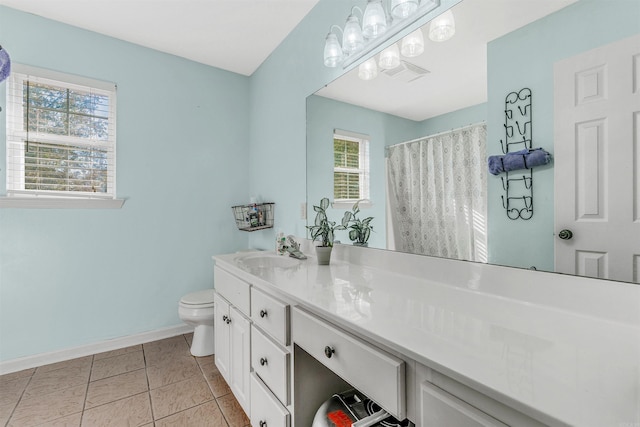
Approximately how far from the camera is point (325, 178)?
186 centimetres

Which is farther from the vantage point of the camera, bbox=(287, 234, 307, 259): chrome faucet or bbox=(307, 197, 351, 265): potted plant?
bbox=(287, 234, 307, 259): chrome faucet

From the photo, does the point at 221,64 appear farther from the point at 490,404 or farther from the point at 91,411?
the point at 490,404

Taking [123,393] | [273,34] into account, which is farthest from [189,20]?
[123,393]

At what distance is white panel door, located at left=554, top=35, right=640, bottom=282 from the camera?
28.7 inches

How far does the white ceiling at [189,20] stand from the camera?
195 cm

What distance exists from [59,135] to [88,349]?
5.33 ft

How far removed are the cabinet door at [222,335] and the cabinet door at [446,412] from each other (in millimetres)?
1274

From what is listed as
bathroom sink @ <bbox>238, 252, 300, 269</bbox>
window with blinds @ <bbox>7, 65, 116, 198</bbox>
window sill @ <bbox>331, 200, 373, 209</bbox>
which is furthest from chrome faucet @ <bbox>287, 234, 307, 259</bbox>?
window with blinds @ <bbox>7, 65, 116, 198</bbox>

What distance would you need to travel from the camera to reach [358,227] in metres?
1.60

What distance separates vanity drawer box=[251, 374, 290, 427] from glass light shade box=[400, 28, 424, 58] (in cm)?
156

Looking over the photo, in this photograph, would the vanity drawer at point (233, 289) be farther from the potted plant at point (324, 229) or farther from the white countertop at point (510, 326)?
the potted plant at point (324, 229)

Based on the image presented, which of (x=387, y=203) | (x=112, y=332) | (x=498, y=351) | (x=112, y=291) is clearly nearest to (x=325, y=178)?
(x=387, y=203)

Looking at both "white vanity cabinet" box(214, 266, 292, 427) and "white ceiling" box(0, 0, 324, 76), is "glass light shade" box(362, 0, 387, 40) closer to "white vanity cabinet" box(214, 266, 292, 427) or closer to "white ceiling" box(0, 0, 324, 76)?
"white ceiling" box(0, 0, 324, 76)

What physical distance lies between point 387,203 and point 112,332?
2.40 metres
